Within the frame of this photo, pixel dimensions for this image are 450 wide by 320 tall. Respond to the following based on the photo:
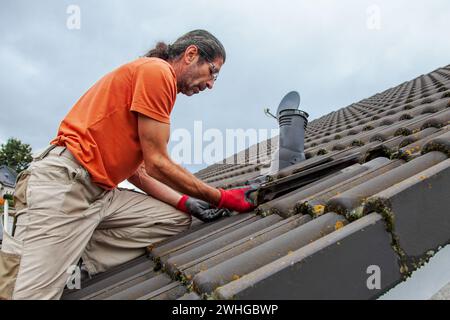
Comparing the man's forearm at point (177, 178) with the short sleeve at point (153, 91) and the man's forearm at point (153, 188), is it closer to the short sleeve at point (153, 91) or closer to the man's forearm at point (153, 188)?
the short sleeve at point (153, 91)

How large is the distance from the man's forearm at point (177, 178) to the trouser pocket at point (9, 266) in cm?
73

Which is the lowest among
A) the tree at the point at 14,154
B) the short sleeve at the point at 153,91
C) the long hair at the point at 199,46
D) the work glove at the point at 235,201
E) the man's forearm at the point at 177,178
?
the work glove at the point at 235,201

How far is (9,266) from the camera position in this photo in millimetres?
1868

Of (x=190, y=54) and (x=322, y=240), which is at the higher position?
(x=190, y=54)

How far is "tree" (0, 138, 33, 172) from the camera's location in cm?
4369

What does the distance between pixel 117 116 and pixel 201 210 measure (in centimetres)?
83

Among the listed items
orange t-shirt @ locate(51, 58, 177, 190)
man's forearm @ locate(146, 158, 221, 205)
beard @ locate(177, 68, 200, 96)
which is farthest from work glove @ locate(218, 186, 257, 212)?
beard @ locate(177, 68, 200, 96)

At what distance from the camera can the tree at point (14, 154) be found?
143 feet

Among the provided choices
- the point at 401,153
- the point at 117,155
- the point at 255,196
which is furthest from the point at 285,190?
the point at 117,155

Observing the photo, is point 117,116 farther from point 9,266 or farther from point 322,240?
point 322,240

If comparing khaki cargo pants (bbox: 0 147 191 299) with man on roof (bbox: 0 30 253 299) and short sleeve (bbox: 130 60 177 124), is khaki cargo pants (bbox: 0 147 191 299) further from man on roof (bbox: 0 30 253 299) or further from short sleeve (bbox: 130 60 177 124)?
short sleeve (bbox: 130 60 177 124)

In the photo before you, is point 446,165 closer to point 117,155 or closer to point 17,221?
point 117,155

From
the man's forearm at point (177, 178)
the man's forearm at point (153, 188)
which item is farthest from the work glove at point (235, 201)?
the man's forearm at point (153, 188)

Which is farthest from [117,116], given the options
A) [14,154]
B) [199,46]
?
[14,154]
